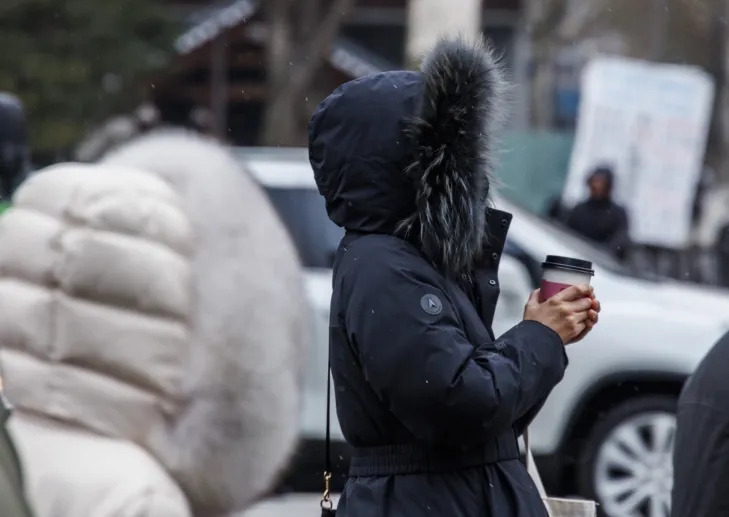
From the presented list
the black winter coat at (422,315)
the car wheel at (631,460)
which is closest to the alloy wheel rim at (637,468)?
the car wheel at (631,460)

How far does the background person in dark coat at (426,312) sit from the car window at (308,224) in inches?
173

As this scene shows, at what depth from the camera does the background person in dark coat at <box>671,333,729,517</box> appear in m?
2.74

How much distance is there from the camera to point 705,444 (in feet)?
9.16

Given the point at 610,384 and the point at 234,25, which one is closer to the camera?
the point at 610,384

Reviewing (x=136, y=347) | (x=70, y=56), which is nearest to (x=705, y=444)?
(x=136, y=347)

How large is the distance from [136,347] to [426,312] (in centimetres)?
50

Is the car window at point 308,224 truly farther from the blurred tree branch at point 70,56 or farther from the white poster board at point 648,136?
the blurred tree branch at point 70,56

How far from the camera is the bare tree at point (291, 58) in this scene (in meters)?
17.1

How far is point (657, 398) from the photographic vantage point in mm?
6680

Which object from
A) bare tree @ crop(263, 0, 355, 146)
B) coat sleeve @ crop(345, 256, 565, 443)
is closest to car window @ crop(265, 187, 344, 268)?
coat sleeve @ crop(345, 256, 565, 443)

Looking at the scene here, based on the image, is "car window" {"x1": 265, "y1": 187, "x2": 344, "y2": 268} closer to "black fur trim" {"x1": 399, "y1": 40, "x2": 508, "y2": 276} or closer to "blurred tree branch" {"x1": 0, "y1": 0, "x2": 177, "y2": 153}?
"black fur trim" {"x1": 399, "y1": 40, "x2": 508, "y2": 276}

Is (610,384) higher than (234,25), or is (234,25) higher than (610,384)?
(234,25)

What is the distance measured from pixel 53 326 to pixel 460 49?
859 mm

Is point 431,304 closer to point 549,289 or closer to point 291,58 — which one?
point 549,289
